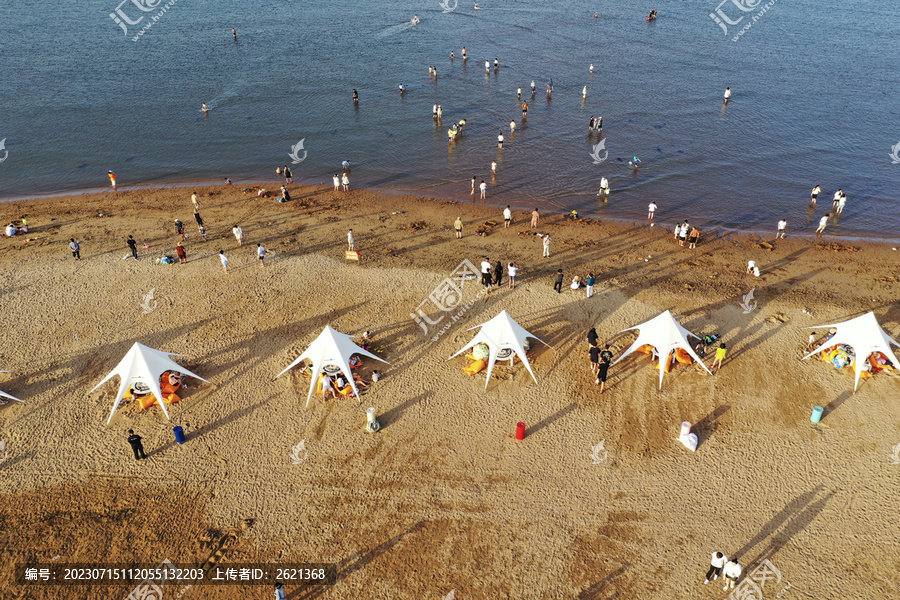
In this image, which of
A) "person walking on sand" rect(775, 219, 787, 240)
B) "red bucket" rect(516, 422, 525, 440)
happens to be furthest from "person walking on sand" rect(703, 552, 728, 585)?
"person walking on sand" rect(775, 219, 787, 240)

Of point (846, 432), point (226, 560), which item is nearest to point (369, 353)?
point (226, 560)

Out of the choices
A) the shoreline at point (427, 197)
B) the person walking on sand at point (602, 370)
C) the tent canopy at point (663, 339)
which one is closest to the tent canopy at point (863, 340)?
the tent canopy at point (663, 339)

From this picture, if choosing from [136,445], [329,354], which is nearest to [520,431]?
[329,354]

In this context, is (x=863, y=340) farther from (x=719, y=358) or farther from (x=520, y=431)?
(x=520, y=431)

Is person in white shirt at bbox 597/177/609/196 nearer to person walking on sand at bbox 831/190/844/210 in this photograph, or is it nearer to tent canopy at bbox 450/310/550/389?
person walking on sand at bbox 831/190/844/210

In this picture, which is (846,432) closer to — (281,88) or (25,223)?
(25,223)
